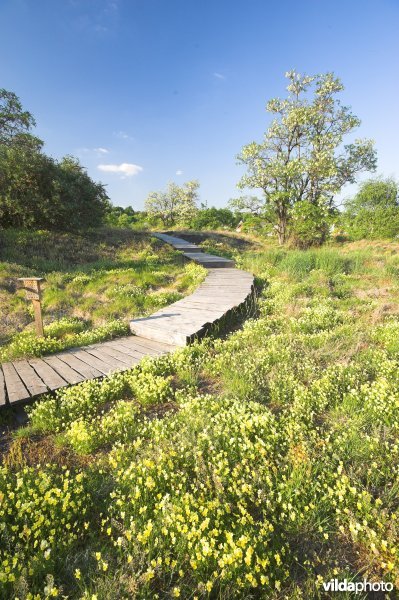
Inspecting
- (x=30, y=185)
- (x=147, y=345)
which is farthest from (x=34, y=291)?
(x=30, y=185)

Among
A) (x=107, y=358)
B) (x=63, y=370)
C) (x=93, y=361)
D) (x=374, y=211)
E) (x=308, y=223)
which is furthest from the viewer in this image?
(x=374, y=211)

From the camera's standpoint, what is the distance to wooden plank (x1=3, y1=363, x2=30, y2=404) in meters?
4.13

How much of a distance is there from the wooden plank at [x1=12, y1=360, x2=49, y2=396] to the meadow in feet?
0.66

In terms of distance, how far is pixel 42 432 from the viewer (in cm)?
370

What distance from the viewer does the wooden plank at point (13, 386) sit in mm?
4129

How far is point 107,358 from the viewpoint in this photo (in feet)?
18.4

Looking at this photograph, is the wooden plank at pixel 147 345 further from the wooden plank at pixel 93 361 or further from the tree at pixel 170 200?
the tree at pixel 170 200

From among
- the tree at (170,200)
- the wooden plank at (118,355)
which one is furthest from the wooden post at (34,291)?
the tree at (170,200)

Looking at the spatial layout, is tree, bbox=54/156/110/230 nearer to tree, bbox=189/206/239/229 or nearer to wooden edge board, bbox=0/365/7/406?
wooden edge board, bbox=0/365/7/406

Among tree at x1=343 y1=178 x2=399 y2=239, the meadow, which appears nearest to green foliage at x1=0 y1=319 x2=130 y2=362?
the meadow

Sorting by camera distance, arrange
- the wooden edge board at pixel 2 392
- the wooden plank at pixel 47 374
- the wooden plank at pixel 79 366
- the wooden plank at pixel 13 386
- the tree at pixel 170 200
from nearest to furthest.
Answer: the wooden edge board at pixel 2 392, the wooden plank at pixel 13 386, the wooden plank at pixel 47 374, the wooden plank at pixel 79 366, the tree at pixel 170 200

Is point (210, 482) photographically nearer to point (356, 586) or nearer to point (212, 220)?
point (356, 586)

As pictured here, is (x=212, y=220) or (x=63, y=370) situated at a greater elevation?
(x=212, y=220)

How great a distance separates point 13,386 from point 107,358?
160 centimetres
